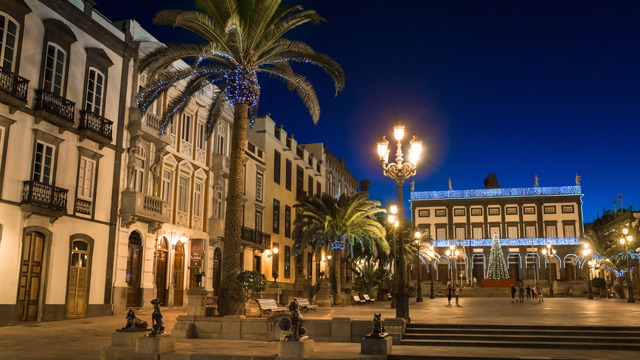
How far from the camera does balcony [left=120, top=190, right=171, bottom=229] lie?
24.5 m

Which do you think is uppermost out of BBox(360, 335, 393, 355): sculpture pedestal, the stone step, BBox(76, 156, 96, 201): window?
BBox(76, 156, 96, 201): window

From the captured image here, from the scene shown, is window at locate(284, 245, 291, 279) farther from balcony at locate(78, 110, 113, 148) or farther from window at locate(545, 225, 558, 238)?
window at locate(545, 225, 558, 238)

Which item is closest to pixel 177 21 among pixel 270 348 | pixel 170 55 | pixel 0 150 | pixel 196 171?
pixel 170 55

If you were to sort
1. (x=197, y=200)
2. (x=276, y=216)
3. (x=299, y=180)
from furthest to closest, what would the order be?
(x=299, y=180)
(x=276, y=216)
(x=197, y=200)

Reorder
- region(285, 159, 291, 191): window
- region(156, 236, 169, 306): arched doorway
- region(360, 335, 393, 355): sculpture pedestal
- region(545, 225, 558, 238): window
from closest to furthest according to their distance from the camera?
1. region(360, 335, 393, 355): sculpture pedestal
2. region(156, 236, 169, 306): arched doorway
3. region(285, 159, 291, 191): window
4. region(545, 225, 558, 238): window

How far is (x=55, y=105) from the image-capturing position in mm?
20812

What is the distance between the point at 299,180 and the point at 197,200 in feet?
62.4

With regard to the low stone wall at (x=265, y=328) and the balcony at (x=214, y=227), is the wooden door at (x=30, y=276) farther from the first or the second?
the balcony at (x=214, y=227)

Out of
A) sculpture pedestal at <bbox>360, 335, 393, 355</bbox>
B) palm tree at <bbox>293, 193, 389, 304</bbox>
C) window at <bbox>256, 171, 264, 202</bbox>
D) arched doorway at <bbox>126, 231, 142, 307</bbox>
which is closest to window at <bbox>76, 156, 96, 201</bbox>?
arched doorway at <bbox>126, 231, 142, 307</bbox>

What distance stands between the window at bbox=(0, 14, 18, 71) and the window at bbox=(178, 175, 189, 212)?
11.4m

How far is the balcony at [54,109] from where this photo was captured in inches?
793

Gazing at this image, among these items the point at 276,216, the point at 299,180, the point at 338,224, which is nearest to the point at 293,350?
the point at 338,224

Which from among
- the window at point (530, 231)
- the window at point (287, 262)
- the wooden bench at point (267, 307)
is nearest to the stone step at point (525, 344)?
the wooden bench at point (267, 307)

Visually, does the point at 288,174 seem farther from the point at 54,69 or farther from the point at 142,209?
the point at 54,69
